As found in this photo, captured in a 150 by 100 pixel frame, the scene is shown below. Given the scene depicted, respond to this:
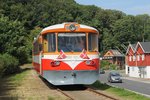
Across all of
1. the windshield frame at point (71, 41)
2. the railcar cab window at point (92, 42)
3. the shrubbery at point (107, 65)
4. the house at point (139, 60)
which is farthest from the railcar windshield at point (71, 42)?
the shrubbery at point (107, 65)

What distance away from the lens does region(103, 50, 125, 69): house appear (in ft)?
440

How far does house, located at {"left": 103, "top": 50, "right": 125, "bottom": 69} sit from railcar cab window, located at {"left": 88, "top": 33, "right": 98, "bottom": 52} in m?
110

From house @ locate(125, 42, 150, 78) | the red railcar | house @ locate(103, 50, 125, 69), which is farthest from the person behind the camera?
house @ locate(103, 50, 125, 69)

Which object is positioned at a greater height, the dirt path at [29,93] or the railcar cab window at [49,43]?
the railcar cab window at [49,43]

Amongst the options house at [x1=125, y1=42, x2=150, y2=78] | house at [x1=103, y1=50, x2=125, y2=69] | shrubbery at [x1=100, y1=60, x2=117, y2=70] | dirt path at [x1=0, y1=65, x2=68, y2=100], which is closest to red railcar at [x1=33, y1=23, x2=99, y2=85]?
dirt path at [x1=0, y1=65, x2=68, y2=100]

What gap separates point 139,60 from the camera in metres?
78.2

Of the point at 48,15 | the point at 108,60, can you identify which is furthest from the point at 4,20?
the point at 108,60

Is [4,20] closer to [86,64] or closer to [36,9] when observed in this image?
[86,64]

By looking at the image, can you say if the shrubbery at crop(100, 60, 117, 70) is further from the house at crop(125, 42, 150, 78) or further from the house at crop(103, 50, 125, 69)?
the house at crop(125, 42, 150, 78)

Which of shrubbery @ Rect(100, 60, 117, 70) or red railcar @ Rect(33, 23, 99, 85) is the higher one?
red railcar @ Rect(33, 23, 99, 85)

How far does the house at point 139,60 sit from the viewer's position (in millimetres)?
74069

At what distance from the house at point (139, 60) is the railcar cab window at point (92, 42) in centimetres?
5125

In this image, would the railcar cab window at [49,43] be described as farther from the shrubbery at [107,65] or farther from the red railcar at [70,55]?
the shrubbery at [107,65]

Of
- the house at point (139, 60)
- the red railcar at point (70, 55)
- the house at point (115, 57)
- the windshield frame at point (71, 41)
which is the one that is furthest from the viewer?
the house at point (115, 57)
